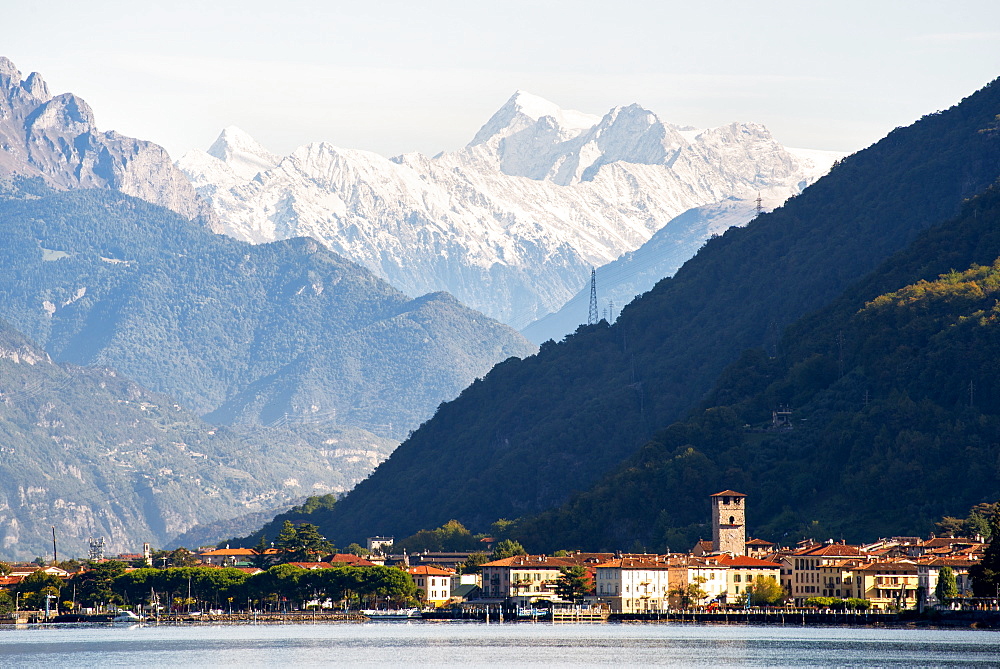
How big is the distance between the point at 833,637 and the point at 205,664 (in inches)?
2452

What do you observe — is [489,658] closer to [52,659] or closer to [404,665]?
[404,665]

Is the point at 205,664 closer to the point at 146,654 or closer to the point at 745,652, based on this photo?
the point at 146,654

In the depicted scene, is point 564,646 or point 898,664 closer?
point 898,664

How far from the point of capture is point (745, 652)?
595 ft

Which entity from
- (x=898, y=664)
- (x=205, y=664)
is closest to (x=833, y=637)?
(x=898, y=664)

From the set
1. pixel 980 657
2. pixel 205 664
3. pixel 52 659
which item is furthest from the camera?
pixel 52 659

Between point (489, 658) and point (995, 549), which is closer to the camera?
point (489, 658)

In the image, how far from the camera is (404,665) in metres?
172

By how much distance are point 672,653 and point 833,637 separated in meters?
26.6

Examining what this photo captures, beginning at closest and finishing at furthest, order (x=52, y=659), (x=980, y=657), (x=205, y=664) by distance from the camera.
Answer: (x=980, y=657), (x=205, y=664), (x=52, y=659)

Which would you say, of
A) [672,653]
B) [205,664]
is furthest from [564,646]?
[205,664]

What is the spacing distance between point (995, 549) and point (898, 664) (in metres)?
38.2

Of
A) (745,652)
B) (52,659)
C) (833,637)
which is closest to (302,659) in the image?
(52,659)

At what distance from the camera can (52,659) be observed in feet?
618
